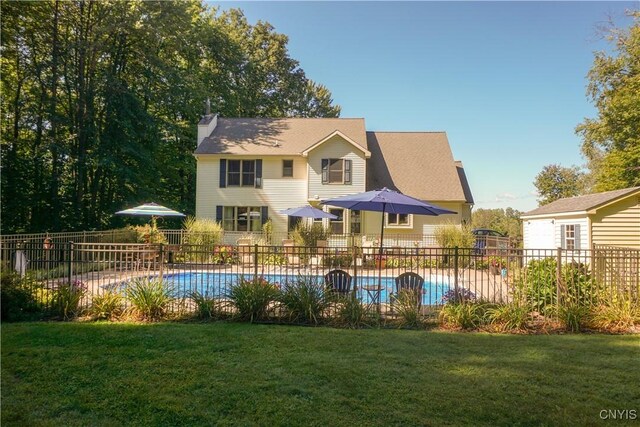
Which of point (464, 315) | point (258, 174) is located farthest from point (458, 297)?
point (258, 174)

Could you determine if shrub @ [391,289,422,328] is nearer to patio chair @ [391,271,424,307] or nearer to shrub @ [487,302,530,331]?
patio chair @ [391,271,424,307]

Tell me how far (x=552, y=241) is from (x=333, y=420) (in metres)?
15.1

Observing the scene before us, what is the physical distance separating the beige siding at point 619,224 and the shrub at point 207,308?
12526mm

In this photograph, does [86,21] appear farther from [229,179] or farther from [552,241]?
[552,241]

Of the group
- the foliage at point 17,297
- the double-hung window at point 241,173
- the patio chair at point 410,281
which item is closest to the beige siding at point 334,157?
the double-hung window at point 241,173

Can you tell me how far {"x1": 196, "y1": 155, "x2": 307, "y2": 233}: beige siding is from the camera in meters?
23.2

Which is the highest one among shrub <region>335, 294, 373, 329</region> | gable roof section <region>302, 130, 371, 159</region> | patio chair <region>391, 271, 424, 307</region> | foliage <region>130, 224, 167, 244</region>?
gable roof section <region>302, 130, 371, 159</region>

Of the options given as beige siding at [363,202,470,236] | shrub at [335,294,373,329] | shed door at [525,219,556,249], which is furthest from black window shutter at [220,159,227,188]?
shed door at [525,219,556,249]

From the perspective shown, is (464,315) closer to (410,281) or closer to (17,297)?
(410,281)

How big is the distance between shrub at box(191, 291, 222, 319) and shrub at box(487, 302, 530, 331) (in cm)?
550

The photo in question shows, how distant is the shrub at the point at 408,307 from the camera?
22.7 ft

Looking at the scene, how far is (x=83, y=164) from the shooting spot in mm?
21688

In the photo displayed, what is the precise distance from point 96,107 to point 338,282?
23809 mm

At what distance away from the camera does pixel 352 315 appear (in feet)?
22.7
